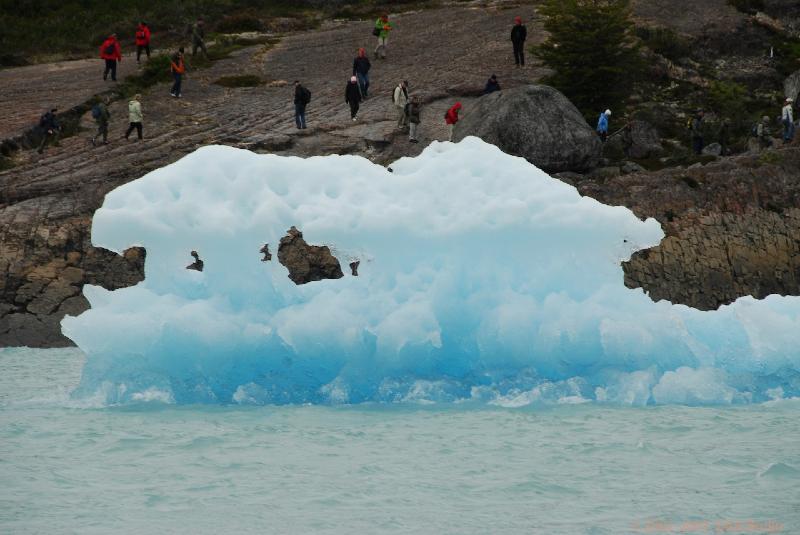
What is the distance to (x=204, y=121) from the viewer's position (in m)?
37.8

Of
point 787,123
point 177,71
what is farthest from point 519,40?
point 177,71

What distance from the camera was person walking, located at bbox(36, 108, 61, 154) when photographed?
120 ft

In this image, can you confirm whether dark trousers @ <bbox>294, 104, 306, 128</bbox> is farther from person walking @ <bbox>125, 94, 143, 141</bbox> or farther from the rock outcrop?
the rock outcrop

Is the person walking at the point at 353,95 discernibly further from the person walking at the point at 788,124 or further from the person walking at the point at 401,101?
the person walking at the point at 788,124

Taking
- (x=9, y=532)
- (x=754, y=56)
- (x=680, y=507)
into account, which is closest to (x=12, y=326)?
(x=9, y=532)

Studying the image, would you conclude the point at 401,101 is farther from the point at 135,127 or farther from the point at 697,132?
the point at 697,132

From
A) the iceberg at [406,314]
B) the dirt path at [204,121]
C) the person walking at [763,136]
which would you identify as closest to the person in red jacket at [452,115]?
the dirt path at [204,121]

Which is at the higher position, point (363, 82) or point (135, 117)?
point (363, 82)

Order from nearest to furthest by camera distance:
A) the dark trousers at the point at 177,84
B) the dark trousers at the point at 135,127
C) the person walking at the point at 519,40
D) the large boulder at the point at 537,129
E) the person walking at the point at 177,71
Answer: the large boulder at the point at 537,129
the dark trousers at the point at 135,127
the person walking at the point at 177,71
the dark trousers at the point at 177,84
the person walking at the point at 519,40

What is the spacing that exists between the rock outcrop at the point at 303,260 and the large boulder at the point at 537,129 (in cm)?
515

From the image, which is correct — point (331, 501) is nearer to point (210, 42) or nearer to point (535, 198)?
point (535, 198)

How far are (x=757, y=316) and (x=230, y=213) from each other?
6.89 meters

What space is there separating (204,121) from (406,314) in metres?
23.2

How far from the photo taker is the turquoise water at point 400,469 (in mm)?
11500
